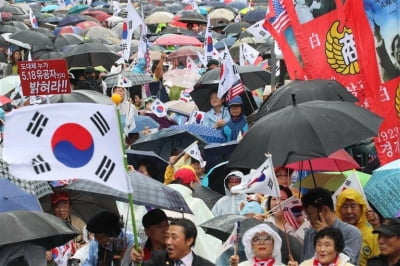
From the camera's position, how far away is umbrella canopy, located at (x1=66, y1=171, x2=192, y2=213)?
27.9 ft

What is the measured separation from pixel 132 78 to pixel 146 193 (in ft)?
26.6

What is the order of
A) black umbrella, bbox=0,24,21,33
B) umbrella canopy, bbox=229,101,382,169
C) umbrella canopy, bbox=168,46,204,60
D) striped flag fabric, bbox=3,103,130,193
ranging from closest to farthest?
striped flag fabric, bbox=3,103,130,193
umbrella canopy, bbox=229,101,382,169
umbrella canopy, bbox=168,46,204,60
black umbrella, bbox=0,24,21,33

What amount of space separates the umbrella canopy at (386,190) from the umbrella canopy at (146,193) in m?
1.49

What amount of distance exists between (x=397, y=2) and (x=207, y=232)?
102 inches

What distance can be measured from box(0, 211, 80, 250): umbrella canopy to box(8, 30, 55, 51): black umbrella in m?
14.7

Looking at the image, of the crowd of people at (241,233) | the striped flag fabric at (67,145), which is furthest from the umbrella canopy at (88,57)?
the striped flag fabric at (67,145)

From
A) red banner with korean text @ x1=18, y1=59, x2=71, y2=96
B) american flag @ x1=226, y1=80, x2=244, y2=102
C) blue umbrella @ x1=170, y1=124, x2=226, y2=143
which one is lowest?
blue umbrella @ x1=170, y1=124, x2=226, y2=143

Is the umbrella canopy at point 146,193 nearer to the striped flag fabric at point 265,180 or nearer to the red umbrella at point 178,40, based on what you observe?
the striped flag fabric at point 265,180

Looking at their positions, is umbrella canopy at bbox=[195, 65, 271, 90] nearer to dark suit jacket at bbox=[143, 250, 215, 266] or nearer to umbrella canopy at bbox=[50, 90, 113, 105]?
umbrella canopy at bbox=[50, 90, 113, 105]

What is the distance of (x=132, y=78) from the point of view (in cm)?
1659

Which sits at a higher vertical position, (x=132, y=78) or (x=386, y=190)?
(x=132, y=78)

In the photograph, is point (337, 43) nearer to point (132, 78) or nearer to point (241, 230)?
point (241, 230)

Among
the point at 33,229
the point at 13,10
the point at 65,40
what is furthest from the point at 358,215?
the point at 13,10

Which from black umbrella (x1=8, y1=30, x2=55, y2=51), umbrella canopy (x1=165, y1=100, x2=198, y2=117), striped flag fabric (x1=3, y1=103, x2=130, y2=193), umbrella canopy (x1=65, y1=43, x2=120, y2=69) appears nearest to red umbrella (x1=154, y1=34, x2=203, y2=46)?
black umbrella (x1=8, y1=30, x2=55, y2=51)
